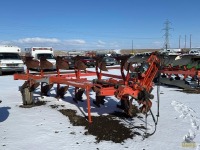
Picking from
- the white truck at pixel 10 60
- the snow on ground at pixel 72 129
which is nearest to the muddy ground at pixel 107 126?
the snow on ground at pixel 72 129

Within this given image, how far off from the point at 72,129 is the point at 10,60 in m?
16.4

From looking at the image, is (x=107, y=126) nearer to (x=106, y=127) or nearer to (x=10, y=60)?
(x=106, y=127)

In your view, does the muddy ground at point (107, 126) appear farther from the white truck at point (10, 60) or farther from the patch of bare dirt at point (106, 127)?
the white truck at point (10, 60)

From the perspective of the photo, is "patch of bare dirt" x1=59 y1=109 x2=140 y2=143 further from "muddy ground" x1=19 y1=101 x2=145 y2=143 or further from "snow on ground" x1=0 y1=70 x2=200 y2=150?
"snow on ground" x1=0 y1=70 x2=200 y2=150

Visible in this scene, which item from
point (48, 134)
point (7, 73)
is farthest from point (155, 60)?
point (7, 73)

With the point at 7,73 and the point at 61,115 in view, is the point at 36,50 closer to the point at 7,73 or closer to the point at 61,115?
the point at 7,73

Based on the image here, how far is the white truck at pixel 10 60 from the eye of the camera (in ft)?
67.4

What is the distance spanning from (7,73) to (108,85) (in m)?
16.9

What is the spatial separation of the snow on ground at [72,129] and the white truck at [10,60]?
12681mm

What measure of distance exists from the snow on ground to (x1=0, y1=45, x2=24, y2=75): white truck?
12.7 m

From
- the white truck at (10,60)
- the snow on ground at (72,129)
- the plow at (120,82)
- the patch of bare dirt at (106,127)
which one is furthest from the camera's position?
the white truck at (10,60)

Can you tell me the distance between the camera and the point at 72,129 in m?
5.87

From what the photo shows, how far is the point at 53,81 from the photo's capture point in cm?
789

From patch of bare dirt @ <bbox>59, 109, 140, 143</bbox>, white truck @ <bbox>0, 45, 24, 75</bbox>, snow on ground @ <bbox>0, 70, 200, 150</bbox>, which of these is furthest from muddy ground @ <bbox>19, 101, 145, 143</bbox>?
white truck @ <bbox>0, 45, 24, 75</bbox>
